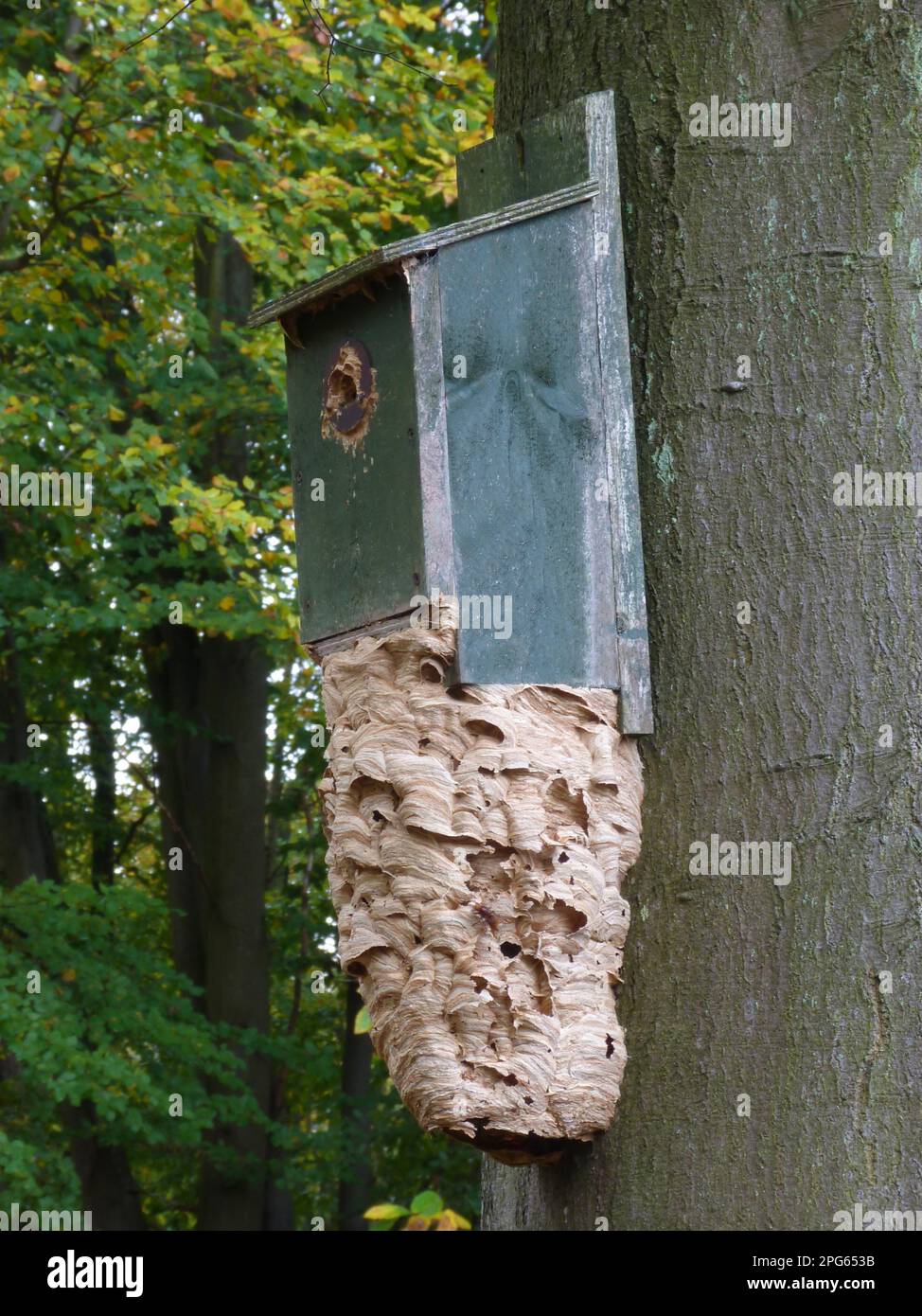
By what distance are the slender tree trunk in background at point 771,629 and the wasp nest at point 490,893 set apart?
8 centimetres

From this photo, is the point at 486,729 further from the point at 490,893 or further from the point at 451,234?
the point at 451,234

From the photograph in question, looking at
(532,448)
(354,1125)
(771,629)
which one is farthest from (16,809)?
(771,629)

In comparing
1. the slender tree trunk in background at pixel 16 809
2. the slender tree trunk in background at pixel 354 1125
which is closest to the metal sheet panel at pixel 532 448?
the slender tree trunk in background at pixel 16 809

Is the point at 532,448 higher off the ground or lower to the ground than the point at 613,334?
lower

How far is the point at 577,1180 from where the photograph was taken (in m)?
2.50

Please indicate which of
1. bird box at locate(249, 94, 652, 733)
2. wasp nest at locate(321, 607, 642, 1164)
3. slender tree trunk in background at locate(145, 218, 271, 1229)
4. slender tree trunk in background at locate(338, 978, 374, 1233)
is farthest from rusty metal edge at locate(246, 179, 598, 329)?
slender tree trunk in background at locate(338, 978, 374, 1233)

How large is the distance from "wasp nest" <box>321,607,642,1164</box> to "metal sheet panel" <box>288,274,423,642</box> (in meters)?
0.16

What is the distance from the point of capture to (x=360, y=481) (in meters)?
2.80

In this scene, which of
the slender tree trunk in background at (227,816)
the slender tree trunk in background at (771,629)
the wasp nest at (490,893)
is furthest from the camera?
the slender tree trunk in background at (227,816)

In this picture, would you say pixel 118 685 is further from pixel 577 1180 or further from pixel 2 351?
pixel 577 1180

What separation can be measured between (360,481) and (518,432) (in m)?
0.33

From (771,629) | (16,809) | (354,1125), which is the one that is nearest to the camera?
(771,629)

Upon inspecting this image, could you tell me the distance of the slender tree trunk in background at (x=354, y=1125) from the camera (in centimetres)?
1216

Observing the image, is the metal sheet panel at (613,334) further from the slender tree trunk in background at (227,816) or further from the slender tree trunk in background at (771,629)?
the slender tree trunk in background at (227,816)
